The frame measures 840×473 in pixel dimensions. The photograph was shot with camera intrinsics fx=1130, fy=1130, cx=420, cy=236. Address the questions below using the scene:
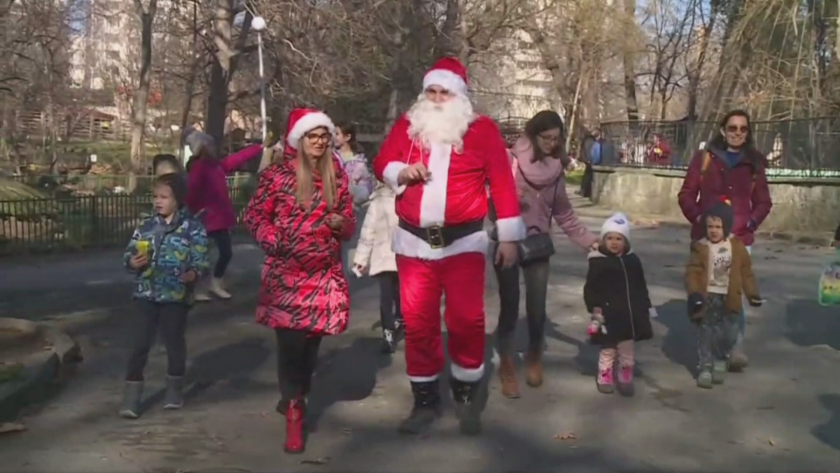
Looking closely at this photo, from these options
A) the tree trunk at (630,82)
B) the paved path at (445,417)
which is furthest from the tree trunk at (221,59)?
the tree trunk at (630,82)

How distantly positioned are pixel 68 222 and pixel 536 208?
37.6 ft

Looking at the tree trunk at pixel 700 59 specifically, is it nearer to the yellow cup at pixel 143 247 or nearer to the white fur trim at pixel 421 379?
the white fur trim at pixel 421 379

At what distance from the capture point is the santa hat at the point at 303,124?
6.19m

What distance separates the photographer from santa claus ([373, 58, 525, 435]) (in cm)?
625

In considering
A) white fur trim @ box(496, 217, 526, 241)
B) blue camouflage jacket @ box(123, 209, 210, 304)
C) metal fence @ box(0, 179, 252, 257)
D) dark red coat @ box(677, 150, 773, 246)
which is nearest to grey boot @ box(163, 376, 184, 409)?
blue camouflage jacket @ box(123, 209, 210, 304)

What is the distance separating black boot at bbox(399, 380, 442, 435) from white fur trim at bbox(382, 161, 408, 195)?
3.68ft

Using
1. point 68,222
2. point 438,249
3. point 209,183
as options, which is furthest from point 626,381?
point 68,222

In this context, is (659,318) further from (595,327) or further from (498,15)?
(498,15)

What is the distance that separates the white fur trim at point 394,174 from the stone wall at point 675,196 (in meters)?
15.1

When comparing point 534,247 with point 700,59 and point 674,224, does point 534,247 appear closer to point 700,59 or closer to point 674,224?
point 674,224

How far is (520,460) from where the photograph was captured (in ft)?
19.5

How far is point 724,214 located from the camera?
311 inches

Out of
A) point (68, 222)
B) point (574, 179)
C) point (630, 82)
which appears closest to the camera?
point (68, 222)

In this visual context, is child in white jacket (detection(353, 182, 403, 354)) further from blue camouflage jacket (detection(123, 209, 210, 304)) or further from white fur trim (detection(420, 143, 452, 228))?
white fur trim (detection(420, 143, 452, 228))
